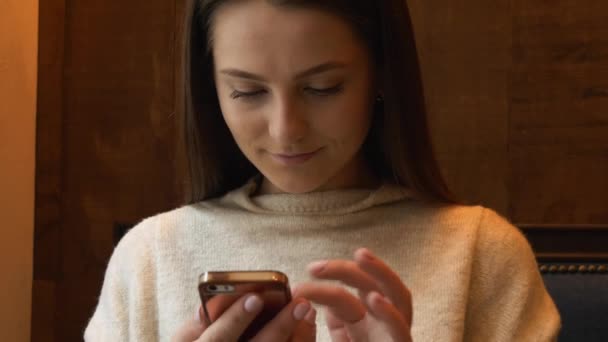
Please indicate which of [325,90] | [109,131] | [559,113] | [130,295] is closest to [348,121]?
[325,90]

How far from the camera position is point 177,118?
1748 millimetres

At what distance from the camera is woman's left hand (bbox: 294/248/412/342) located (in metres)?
0.79

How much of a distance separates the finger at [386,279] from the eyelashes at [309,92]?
0.78 ft

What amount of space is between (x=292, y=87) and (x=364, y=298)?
0.27 m

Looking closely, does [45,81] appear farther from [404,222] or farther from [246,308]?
[246,308]

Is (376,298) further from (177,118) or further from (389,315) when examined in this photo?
(177,118)

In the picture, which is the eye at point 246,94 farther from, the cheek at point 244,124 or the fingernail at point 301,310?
the fingernail at point 301,310

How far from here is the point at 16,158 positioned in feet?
5.70

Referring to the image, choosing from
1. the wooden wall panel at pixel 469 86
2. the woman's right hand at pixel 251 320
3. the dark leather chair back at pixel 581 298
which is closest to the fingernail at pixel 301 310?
the woman's right hand at pixel 251 320

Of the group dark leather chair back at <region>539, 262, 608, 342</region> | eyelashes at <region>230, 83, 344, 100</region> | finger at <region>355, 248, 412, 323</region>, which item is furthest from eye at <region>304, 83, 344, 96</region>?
dark leather chair back at <region>539, 262, 608, 342</region>

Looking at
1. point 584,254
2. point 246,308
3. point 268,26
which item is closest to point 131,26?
point 268,26

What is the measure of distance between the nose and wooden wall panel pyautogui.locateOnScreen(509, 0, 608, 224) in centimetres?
78

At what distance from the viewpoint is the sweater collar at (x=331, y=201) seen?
3.74ft

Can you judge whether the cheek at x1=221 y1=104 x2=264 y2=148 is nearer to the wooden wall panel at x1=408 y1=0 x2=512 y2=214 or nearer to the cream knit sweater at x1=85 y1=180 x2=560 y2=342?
the cream knit sweater at x1=85 y1=180 x2=560 y2=342
